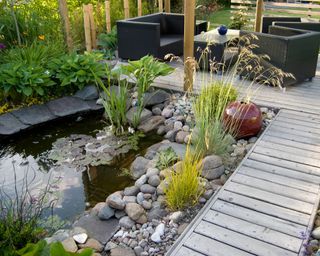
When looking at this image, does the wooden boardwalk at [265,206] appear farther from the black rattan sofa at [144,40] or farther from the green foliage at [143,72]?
the black rattan sofa at [144,40]

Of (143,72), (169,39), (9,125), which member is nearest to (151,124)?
(143,72)

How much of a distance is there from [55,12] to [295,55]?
4796 mm

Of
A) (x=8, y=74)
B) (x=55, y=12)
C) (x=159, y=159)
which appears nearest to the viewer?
(x=159, y=159)

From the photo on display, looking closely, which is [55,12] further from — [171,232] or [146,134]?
[171,232]

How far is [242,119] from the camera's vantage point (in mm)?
4090

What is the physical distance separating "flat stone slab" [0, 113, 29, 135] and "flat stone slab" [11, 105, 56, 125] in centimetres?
6

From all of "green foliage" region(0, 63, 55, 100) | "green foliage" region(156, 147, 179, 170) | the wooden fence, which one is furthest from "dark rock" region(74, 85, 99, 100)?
the wooden fence

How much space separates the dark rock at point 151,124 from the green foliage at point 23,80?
142cm

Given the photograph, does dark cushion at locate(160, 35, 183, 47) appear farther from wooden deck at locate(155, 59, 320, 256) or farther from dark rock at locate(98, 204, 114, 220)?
dark rock at locate(98, 204, 114, 220)

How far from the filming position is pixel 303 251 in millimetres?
2479

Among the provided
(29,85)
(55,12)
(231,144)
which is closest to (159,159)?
(231,144)

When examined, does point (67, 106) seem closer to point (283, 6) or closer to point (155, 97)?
point (155, 97)

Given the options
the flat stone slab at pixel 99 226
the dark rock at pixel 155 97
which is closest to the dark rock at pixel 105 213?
the flat stone slab at pixel 99 226

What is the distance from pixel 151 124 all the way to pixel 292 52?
86.4 inches
